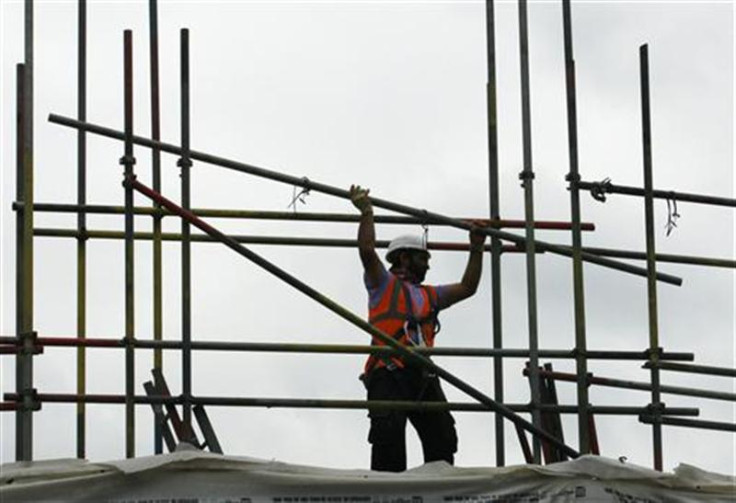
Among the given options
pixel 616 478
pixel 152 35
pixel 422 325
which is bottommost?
pixel 616 478

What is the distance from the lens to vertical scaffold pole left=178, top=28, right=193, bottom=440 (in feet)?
46.4

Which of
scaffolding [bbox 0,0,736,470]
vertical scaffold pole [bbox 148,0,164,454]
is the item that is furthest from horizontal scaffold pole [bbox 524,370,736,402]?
vertical scaffold pole [bbox 148,0,164,454]

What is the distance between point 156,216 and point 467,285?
2.16 meters

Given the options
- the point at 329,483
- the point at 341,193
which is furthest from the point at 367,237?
the point at 329,483

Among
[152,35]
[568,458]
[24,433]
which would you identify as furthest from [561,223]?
[24,433]

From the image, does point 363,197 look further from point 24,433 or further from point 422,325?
point 24,433

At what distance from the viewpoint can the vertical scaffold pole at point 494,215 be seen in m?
15.3

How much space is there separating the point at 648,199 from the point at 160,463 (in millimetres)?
3730

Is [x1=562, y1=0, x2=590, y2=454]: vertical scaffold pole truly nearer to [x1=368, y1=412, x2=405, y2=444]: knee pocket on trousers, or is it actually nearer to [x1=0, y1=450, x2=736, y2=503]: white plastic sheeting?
[x1=0, y1=450, x2=736, y2=503]: white plastic sheeting

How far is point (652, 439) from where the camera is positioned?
1474 centimetres

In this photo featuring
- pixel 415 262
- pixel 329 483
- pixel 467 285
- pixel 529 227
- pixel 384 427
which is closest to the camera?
pixel 329 483

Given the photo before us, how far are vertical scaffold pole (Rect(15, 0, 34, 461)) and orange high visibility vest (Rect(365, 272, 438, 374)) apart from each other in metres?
2.33

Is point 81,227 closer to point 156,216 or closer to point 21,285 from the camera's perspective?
point 156,216

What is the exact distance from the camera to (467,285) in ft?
51.2
